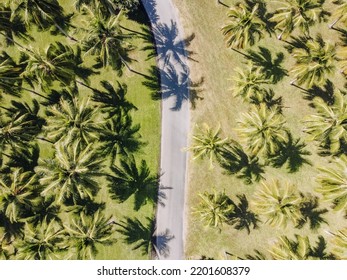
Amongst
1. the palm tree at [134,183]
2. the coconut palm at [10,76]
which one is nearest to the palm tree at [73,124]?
the palm tree at [134,183]

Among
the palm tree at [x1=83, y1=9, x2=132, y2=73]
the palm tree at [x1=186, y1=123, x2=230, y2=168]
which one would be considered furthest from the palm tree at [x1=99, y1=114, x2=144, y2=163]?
the palm tree at [x1=83, y1=9, x2=132, y2=73]

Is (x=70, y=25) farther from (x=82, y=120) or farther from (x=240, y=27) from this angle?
(x=240, y=27)

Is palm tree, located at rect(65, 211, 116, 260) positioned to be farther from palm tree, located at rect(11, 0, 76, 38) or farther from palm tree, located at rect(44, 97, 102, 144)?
palm tree, located at rect(11, 0, 76, 38)

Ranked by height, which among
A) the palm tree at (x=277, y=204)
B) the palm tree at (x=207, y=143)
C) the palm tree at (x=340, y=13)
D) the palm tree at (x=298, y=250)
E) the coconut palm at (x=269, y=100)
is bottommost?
the palm tree at (x=298, y=250)

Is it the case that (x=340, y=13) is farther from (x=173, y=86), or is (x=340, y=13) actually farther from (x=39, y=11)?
(x=39, y=11)

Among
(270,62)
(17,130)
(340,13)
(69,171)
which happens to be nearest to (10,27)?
(17,130)

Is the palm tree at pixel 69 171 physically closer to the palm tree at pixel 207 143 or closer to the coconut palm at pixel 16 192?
the coconut palm at pixel 16 192
